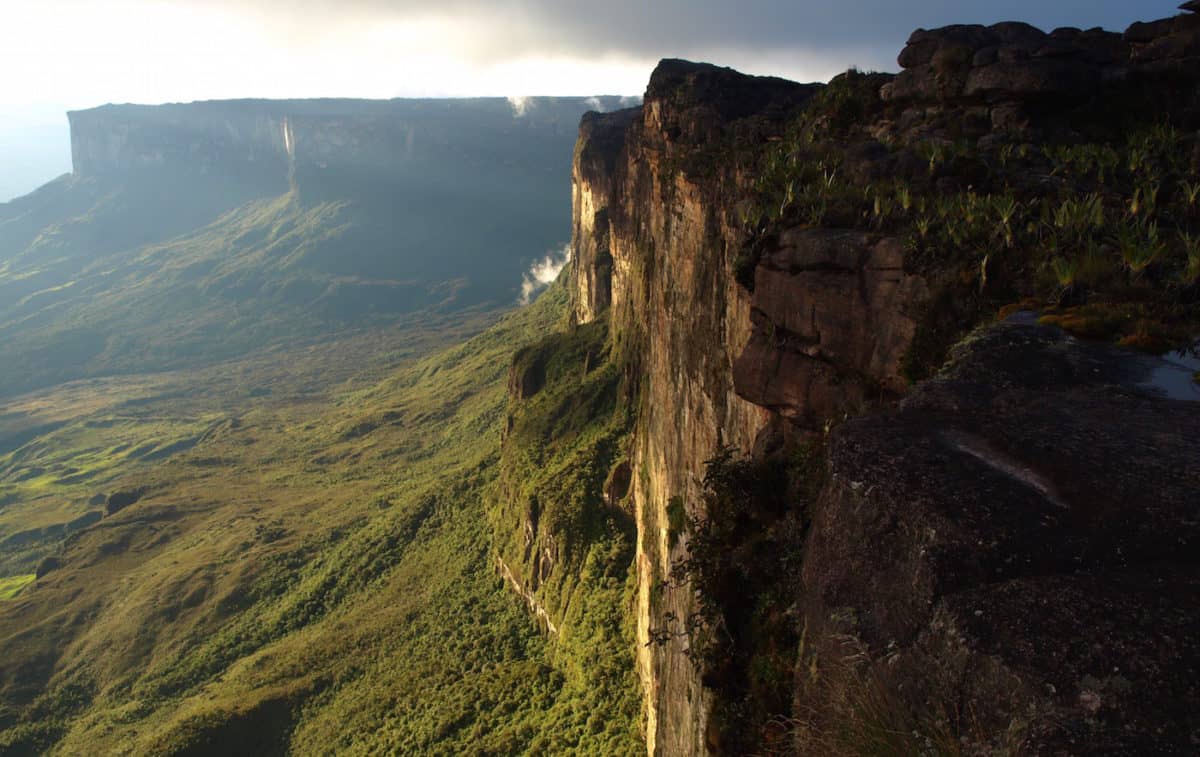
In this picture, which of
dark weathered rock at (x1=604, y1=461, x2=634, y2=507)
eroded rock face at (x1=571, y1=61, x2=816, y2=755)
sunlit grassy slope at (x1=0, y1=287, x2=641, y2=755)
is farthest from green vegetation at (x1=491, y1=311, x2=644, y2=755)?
eroded rock face at (x1=571, y1=61, x2=816, y2=755)

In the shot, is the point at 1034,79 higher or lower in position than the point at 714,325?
higher

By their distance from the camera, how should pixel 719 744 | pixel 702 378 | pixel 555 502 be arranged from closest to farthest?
pixel 719 744 < pixel 702 378 < pixel 555 502

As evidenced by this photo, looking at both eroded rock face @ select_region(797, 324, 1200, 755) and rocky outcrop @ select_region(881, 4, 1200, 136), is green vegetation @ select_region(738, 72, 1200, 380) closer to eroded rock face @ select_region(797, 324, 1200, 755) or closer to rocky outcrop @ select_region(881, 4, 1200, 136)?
rocky outcrop @ select_region(881, 4, 1200, 136)

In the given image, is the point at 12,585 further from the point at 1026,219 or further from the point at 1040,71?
the point at 1040,71

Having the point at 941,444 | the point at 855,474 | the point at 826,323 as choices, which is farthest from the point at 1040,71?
the point at 855,474

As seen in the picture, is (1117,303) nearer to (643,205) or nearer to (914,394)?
(914,394)

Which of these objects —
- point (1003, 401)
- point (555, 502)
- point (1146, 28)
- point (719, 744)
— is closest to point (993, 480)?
Answer: point (1003, 401)
